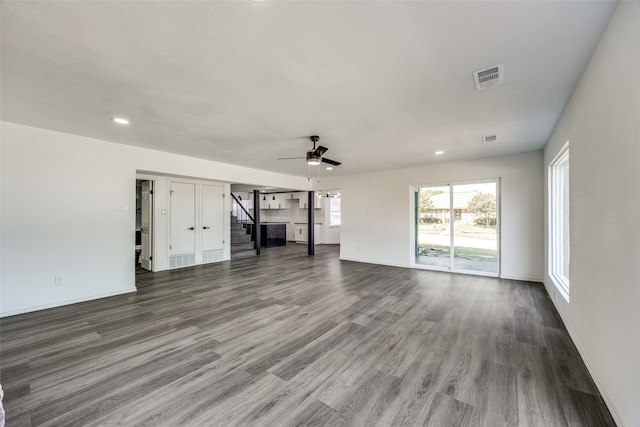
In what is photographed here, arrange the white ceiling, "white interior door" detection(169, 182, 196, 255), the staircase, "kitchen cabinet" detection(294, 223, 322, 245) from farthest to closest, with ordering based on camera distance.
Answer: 1. "kitchen cabinet" detection(294, 223, 322, 245)
2. the staircase
3. "white interior door" detection(169, 182, 196, 255)
4. the white ceiling

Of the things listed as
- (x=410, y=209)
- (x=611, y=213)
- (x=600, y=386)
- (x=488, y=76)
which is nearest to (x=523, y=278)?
(x=410, y=209)

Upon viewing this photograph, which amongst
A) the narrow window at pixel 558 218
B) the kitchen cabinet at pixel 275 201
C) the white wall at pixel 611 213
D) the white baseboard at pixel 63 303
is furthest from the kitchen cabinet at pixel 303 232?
the white wall at pixel 611 213

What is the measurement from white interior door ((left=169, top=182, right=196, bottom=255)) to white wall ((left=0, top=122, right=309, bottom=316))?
164 cm

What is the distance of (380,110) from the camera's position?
3000 millimetres

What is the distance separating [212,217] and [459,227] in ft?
20.9

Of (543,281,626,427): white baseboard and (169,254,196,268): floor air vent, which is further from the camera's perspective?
(169,254,196,268): floor air vent

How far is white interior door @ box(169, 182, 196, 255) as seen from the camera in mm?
6367

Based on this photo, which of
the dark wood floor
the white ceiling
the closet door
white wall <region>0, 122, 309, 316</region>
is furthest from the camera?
the closet door

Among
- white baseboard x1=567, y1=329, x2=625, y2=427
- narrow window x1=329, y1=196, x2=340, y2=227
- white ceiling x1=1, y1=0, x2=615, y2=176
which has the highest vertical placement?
white ceiling x1=1, y1=0, x2=615, y2=176

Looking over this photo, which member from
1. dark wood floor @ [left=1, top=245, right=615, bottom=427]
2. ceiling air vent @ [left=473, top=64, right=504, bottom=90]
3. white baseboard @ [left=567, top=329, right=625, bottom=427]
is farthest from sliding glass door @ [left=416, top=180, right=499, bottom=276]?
ceiling air vent @ [left=473, top=64, right=504, bottom=90]

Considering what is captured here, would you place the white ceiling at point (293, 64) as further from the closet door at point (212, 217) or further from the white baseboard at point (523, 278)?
the closet door at point (212, 217)

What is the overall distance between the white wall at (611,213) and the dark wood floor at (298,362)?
1.12ft

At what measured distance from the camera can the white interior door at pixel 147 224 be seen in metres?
6.09

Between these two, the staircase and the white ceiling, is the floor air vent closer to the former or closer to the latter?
the staircase
